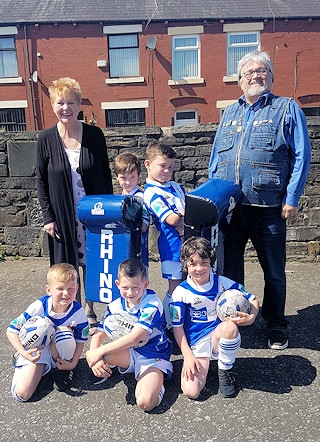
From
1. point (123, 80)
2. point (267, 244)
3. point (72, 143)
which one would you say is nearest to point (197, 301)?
point (267, 244)

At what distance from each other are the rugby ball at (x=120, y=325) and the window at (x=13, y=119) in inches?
647

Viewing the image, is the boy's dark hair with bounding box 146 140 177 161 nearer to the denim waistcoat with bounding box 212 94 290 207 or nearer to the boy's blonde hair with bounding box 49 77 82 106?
the denim waistcoat with bounding box 212 94 290 207

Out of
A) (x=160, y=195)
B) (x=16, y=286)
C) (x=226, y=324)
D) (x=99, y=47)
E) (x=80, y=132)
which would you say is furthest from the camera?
(x=99, y=47)

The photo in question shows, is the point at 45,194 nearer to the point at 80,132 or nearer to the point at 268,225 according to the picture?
the point at 80,132

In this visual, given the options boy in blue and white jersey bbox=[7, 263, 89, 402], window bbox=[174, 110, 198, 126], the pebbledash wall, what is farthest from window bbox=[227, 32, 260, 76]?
boy in blue and white jersey bbox=[7, 263, 89, 402]

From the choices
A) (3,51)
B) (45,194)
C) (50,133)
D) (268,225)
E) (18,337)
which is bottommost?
(18,337)

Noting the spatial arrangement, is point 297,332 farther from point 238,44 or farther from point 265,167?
point 238,44

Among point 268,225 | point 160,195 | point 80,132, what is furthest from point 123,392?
point 80,132

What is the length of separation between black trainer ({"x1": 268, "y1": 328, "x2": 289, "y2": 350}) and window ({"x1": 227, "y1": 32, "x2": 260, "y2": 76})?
1592 cm

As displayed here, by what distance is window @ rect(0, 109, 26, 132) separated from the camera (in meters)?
17.4

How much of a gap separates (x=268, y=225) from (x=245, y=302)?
2.21ft

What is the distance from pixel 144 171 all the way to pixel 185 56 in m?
13.9

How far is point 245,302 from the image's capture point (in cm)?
247

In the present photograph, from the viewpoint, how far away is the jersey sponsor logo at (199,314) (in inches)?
102
